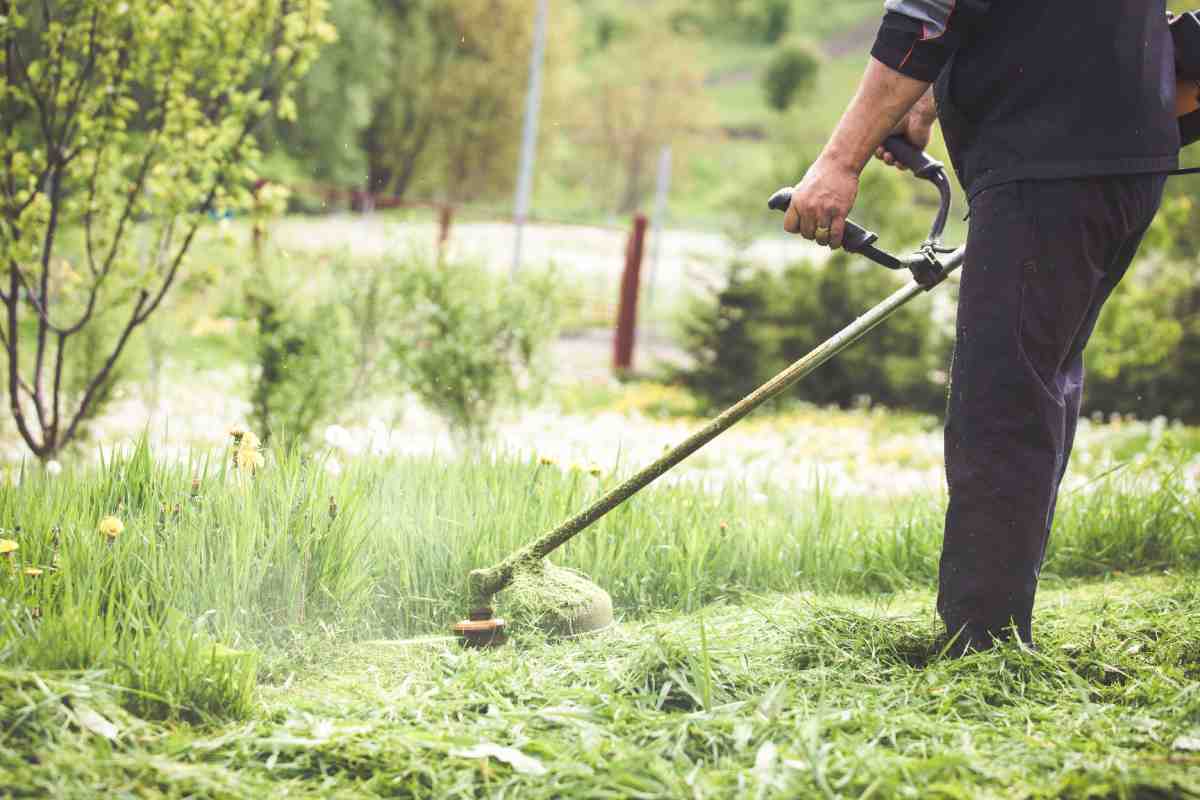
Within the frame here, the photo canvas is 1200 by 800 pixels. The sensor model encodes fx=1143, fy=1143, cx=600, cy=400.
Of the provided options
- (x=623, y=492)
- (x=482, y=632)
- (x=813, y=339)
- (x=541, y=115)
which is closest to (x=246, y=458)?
(x=482, y=632)

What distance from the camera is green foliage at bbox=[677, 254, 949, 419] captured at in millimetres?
9867

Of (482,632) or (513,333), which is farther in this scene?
(513,333)

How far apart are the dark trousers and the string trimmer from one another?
0.17 m

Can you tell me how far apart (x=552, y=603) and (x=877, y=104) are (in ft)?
4.46

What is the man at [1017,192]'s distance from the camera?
2.36 meters

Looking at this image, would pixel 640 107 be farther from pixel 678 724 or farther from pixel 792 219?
pixel 678 724

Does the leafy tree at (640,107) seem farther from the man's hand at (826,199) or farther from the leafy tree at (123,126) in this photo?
the man's hand at (826,199)

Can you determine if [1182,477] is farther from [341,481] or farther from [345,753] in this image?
[345,753]

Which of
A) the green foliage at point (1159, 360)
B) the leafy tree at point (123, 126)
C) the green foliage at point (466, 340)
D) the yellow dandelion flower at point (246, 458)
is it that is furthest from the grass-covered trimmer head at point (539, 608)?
the green foliage at point (1159, 360)

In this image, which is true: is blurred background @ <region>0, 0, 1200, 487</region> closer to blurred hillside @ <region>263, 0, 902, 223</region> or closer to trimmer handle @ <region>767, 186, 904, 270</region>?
trimmer handle @ <region>767, 186, 904, 270</region>

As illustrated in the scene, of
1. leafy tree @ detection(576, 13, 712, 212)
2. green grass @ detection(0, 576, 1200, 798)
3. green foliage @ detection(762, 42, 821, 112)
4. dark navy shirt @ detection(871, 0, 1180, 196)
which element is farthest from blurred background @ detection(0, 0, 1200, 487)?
green foliage @ detection(762, 42, 821, 112)

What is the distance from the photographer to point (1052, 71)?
7.75 feet

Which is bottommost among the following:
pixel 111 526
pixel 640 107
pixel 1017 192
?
pixel 111 526

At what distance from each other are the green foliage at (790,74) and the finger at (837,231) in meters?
45.0
